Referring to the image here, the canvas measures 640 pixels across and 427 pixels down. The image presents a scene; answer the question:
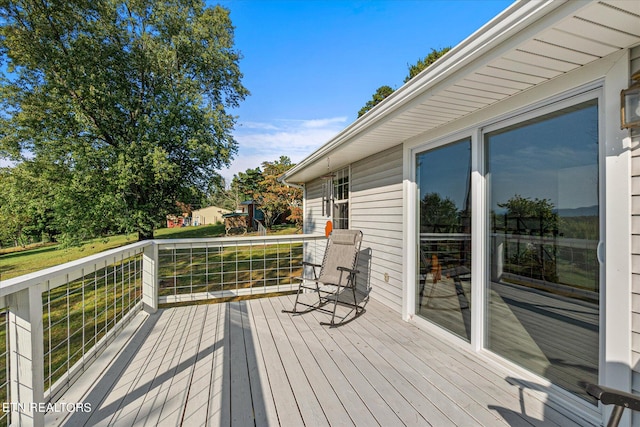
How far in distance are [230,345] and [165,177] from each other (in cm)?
653

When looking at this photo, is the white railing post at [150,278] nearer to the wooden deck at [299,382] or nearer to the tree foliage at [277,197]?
the wooden deck at [299,382]

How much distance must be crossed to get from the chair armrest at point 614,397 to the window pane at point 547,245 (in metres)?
0.86

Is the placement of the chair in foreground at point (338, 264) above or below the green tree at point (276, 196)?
below

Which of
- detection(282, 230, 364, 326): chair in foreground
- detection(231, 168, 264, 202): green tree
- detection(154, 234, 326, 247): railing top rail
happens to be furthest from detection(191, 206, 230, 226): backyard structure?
detection(282, 230, 364, 326): chair in foreground

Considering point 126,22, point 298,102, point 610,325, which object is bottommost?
point 610,325

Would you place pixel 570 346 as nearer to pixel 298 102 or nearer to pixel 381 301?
pixel 381 301

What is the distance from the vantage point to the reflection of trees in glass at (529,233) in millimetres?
1936

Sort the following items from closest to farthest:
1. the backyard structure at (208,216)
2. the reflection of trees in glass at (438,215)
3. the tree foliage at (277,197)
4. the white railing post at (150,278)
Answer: the reflection of trees in glass at (438,215), the white railing post at (150,278), the tree foliage at (277,197), the backyard structure at (208,216)

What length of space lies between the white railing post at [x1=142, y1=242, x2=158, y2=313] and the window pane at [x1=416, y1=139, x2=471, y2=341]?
331 cm

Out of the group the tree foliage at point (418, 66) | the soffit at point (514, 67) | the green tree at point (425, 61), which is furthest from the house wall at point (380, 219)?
the green tree at point (425, 61)

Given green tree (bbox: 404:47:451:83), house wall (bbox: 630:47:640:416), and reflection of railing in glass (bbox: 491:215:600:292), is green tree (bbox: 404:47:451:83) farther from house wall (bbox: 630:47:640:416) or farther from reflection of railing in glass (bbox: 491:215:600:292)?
house wall (bbox: 630:47:640:416)

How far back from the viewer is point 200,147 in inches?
337

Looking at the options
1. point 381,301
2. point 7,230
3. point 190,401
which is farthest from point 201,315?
point 7,230

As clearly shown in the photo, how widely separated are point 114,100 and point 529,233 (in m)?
9.85
